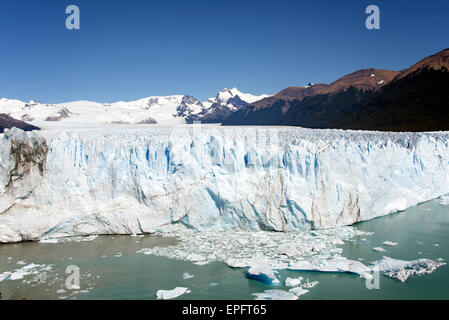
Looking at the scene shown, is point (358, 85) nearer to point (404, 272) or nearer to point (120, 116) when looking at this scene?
point (120, 116)

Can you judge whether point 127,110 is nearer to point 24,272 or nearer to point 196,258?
point 24,272

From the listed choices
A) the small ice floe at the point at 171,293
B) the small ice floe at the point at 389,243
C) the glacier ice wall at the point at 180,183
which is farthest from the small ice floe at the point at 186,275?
the small ice floe at the point at 389,243

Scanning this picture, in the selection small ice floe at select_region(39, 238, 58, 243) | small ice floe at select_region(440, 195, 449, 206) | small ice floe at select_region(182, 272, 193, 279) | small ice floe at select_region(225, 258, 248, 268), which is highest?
small ice floe at select_region(440, 195, 449, 206)

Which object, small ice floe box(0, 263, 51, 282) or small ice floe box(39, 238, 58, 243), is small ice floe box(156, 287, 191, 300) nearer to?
small ice floe box(0, 263, 51, 282)

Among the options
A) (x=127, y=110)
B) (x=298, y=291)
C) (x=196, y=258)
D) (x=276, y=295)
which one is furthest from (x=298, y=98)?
(x=276, y=295)

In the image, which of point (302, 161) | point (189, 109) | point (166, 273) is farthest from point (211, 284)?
point (189, 109)

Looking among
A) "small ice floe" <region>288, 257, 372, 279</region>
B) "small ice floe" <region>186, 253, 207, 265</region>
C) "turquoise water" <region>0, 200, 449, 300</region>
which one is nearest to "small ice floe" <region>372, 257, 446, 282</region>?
"turquoise water" <region>0, 200, 449, 300</region>

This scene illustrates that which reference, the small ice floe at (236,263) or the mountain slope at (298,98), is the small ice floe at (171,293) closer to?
the small ice floe at (236,263)
